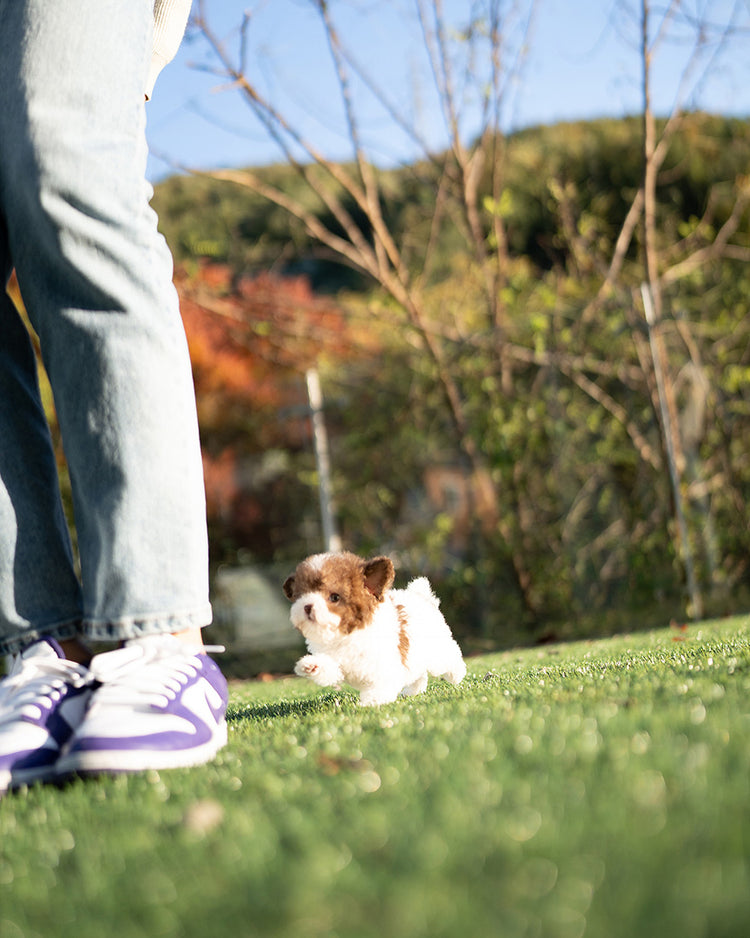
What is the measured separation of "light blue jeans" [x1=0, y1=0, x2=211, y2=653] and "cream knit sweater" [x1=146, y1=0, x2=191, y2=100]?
0.26 metres

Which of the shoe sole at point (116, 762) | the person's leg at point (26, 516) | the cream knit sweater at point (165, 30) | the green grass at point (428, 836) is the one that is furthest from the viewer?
the cream knit sweater at point (165, 30)

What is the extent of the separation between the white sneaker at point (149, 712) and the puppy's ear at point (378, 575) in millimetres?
631

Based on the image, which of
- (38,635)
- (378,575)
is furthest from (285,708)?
(38,635)

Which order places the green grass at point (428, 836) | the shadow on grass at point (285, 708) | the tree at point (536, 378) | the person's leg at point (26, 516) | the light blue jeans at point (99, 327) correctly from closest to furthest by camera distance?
the green grass at point (428, 836) → the light blue jeans at point (99, 327) → the person's leg at point (26, 516) → the shadow on grass at point (285, 708) → the tree at point (536, 378)

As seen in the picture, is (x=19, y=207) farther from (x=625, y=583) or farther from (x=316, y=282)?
(x=316, y=282)

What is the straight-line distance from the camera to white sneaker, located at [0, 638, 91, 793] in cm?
134

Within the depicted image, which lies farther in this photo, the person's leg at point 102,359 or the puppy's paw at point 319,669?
the puppy's paw at point 319,669

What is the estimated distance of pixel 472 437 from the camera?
6.08 m

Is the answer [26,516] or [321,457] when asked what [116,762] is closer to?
[26,516]

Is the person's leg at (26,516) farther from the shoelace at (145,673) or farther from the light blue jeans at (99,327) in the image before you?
the shoelace at (145,673)

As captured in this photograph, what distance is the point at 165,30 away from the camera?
Answer: 6.33 ft

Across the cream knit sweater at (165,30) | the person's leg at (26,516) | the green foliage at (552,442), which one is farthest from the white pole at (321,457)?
the person's leg at (26,516)

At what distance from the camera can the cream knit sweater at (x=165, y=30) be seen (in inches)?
74.9

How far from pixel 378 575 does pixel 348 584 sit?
0.07 meters
